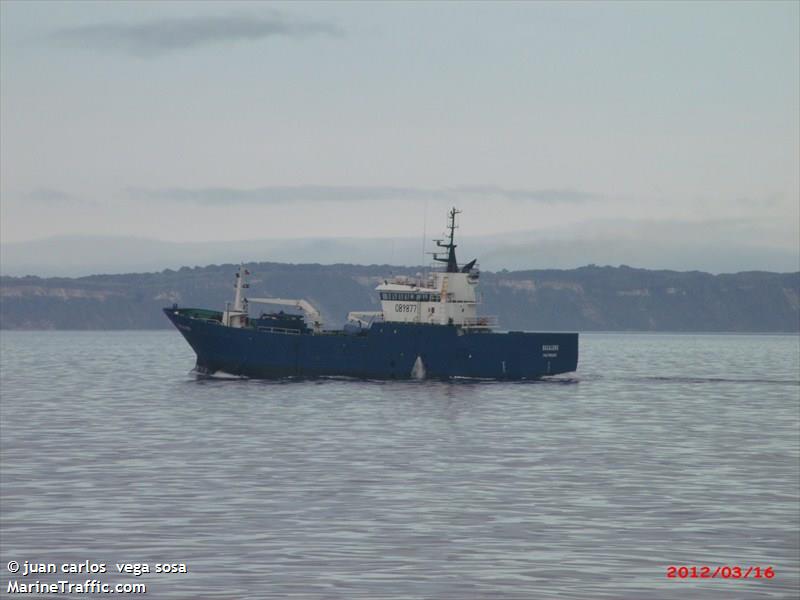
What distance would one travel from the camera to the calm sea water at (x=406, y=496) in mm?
21234

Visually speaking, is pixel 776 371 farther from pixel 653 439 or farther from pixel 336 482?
pixel 336 482

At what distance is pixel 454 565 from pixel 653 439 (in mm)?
27024

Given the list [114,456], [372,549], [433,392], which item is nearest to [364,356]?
[433,392]

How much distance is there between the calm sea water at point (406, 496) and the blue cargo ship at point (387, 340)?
1301cm

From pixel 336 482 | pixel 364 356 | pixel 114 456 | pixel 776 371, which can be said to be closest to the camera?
pixel 336 482

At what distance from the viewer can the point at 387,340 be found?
7719cm

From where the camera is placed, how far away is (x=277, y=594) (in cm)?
1956
